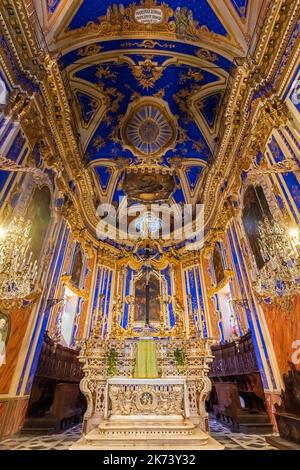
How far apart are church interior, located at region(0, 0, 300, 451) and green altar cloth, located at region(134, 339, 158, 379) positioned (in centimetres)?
4

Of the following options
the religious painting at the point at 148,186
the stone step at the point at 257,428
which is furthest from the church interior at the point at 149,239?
the religious painting at the point at 148,186

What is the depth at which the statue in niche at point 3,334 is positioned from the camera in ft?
19.5

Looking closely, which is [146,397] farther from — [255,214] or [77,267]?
[77,267]

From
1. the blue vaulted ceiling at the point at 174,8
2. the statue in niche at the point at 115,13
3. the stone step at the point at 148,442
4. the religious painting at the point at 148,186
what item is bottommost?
the stone step at the point at 148,442

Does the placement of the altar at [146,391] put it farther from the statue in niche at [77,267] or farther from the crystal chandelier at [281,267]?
the statue in niche at [77,267]

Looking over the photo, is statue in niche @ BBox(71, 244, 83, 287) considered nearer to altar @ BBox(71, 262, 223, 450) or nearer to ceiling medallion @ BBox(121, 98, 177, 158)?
altar @ BBox(71, 262, 223, 450)

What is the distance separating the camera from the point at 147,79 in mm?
10969

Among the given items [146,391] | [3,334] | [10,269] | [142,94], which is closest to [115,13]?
[142,94]

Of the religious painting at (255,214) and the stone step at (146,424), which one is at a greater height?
the religious painting at (255,214)

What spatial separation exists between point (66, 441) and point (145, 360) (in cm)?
263

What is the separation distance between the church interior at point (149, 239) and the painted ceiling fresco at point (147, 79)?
58 mm

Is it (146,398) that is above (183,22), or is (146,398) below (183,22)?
below

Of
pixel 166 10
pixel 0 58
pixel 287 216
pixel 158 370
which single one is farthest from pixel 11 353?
pixel 166 10

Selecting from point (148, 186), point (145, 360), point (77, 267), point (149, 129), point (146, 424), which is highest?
point (149, 129)
